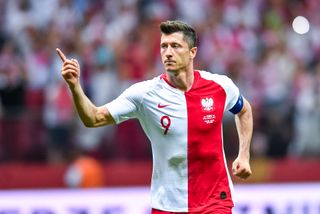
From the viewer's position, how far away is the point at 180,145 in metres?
7.79

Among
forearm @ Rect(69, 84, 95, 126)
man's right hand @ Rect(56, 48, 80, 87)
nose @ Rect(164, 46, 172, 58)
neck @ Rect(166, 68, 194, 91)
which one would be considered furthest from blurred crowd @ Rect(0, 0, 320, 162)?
man's right hand @ Rect(56, 48, 80, 87)

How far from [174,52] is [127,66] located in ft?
25.6

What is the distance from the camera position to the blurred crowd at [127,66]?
46.9ft

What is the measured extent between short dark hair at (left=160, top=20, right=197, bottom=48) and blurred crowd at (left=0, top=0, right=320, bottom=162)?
6508 mm

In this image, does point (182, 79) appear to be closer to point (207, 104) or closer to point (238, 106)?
point (207, 104)

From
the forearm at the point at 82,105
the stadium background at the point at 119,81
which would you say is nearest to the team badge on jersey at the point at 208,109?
the forearm at the point at 82,105

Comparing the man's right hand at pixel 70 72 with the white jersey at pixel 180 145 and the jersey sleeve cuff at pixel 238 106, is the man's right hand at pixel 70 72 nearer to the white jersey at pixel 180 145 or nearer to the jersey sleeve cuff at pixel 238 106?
the white jersey at pixel 180 145

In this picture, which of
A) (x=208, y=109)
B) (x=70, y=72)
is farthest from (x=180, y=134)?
(x=70, y=72)

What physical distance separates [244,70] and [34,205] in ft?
16.6

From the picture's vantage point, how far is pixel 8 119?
14.0m

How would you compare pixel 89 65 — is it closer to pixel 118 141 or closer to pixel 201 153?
pixel 118 141

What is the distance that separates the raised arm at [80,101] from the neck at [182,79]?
24.8 inches

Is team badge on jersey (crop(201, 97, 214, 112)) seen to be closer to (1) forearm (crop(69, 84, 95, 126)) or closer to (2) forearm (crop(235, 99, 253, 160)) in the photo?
(2) forearm (crop(235, 99, 253, 160))

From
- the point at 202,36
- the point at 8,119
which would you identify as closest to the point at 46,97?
the point at 8,119
